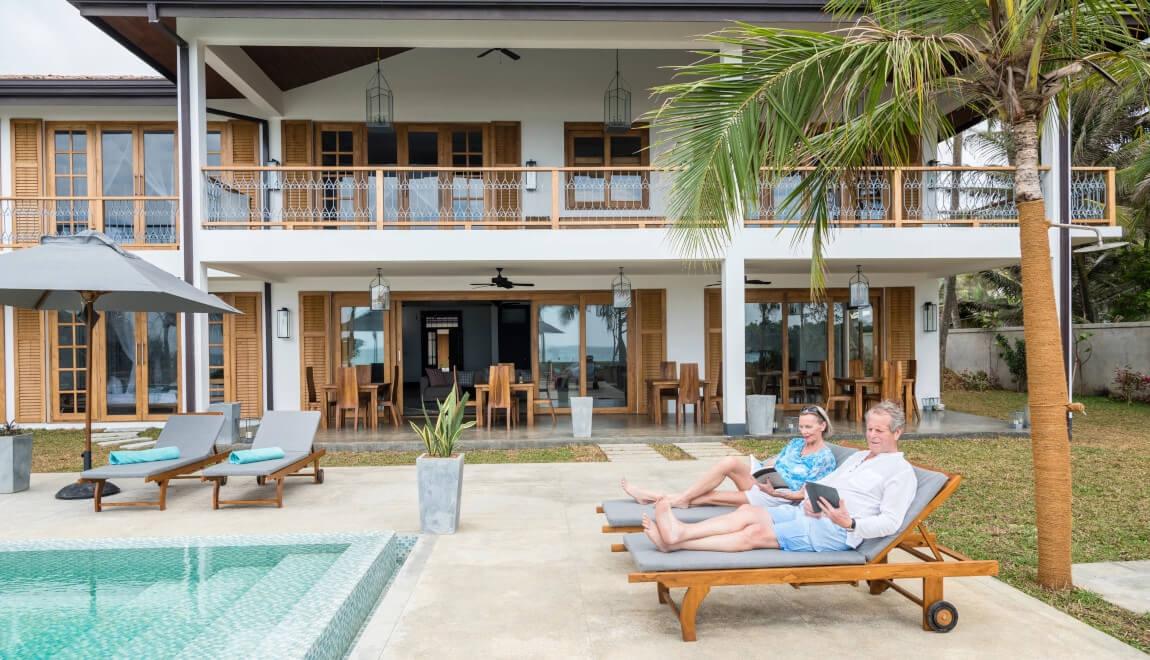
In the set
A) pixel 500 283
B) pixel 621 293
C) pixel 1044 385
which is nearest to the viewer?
pixel 1044 385

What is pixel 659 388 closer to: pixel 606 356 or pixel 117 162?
pixel 606 356

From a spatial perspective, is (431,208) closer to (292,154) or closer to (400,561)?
(292,154)

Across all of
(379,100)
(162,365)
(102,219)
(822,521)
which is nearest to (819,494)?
(822,521)

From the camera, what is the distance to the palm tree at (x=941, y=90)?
4.11 metres

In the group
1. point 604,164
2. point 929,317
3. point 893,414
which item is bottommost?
point 893,414

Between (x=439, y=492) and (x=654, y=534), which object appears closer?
(x=654, y=534)

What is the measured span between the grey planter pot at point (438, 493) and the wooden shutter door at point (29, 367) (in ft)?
33.8

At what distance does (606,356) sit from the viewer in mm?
12953

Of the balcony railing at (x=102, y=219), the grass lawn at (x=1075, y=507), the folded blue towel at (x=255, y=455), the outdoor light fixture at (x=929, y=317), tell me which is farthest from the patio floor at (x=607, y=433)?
the balcony railing at (x=102, y=219)

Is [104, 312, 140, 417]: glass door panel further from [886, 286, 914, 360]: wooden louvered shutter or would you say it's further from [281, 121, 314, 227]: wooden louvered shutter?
[886, 286, 914, 360]: wooden louvered shutter

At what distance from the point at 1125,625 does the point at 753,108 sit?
129 inches

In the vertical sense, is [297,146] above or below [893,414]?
above

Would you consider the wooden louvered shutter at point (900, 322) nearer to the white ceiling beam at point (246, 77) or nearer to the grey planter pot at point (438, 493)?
the grey planter pot at point (438, 493)

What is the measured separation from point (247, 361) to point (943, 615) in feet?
38.3
